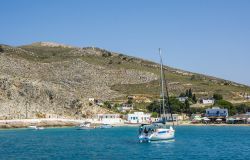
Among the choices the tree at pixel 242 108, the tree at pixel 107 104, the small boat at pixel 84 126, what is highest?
the tree at pixel 107 104

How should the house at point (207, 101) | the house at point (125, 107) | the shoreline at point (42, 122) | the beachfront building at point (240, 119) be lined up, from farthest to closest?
the house at point (207, 101) → the house at point (125, 107) → the beachfront building at point (240, 119) → the shoreline at point (42, 122)

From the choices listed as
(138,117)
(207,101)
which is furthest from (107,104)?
(207,101)

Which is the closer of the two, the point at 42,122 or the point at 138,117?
the point at 42,122

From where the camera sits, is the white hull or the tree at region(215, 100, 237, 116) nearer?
the white hull

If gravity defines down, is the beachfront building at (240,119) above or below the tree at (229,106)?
below

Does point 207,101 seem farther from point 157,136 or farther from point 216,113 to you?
point 157,136

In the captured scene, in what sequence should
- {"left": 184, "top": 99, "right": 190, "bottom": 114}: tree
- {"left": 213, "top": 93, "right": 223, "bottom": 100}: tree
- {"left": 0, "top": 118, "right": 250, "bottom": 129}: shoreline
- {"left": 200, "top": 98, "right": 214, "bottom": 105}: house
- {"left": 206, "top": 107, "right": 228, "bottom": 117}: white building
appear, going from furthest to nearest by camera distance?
{"left": 213, "top": 93, "right": 223, "bottom": 100}: tree, {"left": 200, "top": 98, "right": 214, "bottom": 105}: house, {"left": 184, "top": 99, "right": 190, "bottom": 114}: tree, {"left": 206, "top": 107, "right": 228, "bottom": 117}: white building, {"left": 0, "top": 118, "right": 250, "bottom": 129}: shoreline

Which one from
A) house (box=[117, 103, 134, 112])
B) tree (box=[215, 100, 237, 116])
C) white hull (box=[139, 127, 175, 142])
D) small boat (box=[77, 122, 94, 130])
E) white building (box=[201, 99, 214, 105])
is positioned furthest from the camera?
white building (box=[201, 99, 214, 105])

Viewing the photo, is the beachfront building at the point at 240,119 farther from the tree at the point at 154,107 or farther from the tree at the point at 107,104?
the tree at the point at 107,104

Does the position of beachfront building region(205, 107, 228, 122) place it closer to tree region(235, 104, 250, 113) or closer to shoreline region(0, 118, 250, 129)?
tree region(235, 104, 250, 113)

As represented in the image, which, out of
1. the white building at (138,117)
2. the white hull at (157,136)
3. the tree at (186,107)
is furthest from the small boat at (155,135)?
the tree at (186,107)

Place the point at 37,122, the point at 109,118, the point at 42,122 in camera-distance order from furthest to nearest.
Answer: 1. the point at 109,118
2. the point at 42,122
3. the point at 37,122

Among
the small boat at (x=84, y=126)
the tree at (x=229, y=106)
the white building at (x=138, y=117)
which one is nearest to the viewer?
the small boat at (x=84, y=126)

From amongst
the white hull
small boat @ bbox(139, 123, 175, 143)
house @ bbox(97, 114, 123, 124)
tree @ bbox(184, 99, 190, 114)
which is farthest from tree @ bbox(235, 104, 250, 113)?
the white hull
